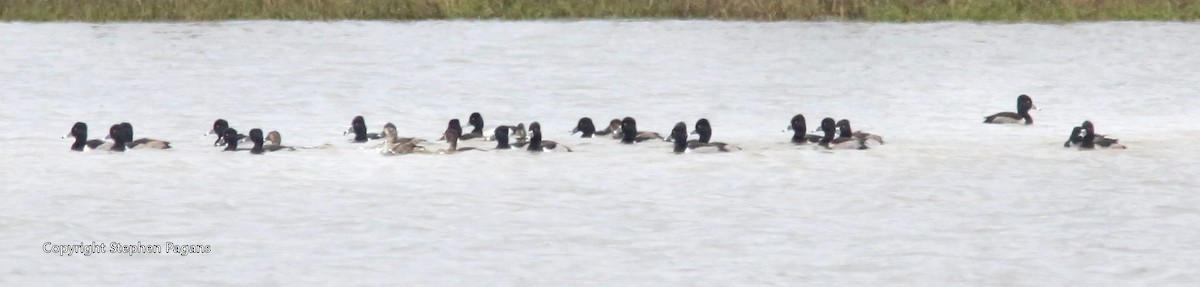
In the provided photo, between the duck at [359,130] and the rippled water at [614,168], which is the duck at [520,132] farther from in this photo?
the duck at [359,130]

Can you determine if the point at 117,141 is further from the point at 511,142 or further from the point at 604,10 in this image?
the point at 604,10

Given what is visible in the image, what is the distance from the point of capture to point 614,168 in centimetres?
1420

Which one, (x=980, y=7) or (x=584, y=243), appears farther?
(x=980, y=7)

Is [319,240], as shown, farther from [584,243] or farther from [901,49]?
[901,49]

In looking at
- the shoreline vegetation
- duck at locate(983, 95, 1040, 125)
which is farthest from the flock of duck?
the shoreline vegetation

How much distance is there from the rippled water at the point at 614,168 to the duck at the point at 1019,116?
0.88 ft

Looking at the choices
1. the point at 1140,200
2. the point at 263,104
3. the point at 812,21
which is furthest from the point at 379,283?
the point at 812,21

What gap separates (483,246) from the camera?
34.6 feet

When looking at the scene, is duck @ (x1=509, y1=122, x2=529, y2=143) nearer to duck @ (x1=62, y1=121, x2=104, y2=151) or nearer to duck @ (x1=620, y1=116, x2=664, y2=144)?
duck @ (x1=620, y1=116, x2=664, y2=144)

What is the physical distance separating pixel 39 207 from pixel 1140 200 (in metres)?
6.39

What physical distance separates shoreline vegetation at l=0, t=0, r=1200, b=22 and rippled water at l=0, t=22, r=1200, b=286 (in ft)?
6.94

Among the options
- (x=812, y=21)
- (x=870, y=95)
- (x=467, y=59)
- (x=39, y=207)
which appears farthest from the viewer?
(x=812, y=21)

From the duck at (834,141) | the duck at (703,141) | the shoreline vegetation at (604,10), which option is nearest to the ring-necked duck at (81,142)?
the duck at (703,141)

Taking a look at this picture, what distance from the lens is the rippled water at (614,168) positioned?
32.8ft
